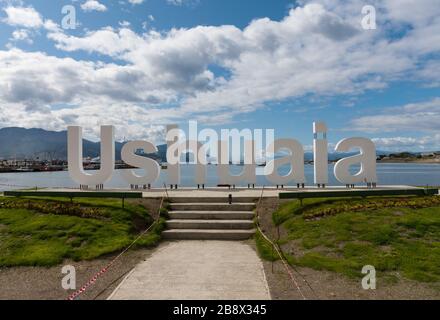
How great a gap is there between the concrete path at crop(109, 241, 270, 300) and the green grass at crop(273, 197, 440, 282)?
6.74ft

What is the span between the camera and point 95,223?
50.2 feet

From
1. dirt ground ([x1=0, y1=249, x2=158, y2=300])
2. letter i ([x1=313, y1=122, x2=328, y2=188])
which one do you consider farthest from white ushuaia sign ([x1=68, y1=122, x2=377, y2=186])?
dirt ground ([x1=0, y1=249, x2=158, y2=300])

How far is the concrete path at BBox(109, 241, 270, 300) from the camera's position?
930 centimetres

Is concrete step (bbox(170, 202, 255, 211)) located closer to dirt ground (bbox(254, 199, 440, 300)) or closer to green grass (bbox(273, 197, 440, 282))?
green grass (bbox(273, 197, 440, 282))

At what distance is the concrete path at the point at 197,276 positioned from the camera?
9.30 meters

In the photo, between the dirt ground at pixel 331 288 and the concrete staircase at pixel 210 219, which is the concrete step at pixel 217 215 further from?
the dirt ground at pixel 331 288

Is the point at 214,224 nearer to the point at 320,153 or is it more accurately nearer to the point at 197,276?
the point at 197,276

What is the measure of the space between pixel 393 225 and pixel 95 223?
529 inches

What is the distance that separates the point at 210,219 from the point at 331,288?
28.1 ft

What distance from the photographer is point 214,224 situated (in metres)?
16.4

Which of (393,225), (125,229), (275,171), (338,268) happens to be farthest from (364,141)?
(125,229)

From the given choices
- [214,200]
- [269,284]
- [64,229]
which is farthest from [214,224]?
[64,229]

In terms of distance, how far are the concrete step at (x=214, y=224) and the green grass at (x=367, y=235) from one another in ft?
5.31

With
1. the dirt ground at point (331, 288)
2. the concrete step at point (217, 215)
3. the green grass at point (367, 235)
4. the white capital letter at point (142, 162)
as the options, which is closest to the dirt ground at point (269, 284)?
the dirt ground at point (331, 288)
